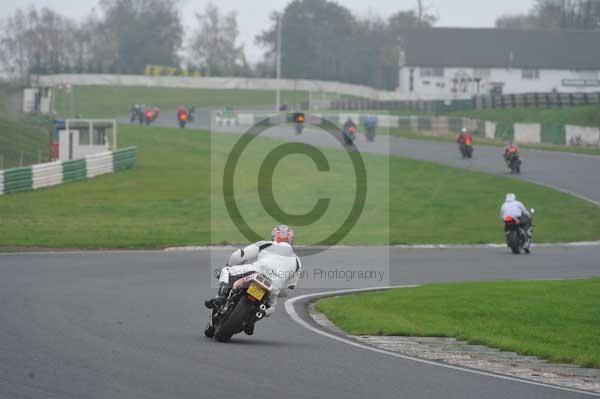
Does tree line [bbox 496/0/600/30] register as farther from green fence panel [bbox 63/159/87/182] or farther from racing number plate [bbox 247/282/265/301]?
racing number plate [bbox 247/282/265/301]

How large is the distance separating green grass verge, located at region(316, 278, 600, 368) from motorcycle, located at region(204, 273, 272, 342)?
194 centimetres

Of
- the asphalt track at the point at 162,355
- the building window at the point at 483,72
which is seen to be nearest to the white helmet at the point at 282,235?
the asphalt track at the point at 162,355

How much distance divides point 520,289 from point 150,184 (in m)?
25.2

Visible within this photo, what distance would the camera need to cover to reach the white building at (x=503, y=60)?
340 ft

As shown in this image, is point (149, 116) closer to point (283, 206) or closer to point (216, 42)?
point (283, 206)

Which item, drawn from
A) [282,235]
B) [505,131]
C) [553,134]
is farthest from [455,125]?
[282,235]

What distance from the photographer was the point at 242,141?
191 ft

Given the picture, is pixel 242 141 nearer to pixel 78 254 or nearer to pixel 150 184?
pixel 150 184

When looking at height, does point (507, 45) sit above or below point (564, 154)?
above

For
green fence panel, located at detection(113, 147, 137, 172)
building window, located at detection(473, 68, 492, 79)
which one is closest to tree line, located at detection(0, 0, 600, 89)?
building window, located at detection(473, 68, 492, 79)

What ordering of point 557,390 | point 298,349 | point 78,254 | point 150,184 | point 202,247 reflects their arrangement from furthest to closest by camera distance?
point 150,184 → point 202,247 → point 78,254 → point 298,349 → point 557,390

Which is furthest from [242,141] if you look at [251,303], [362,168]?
[251,303]

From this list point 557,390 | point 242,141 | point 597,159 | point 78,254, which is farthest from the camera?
point 242,141

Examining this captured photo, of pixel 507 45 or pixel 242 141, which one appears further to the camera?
pixel 507 45
